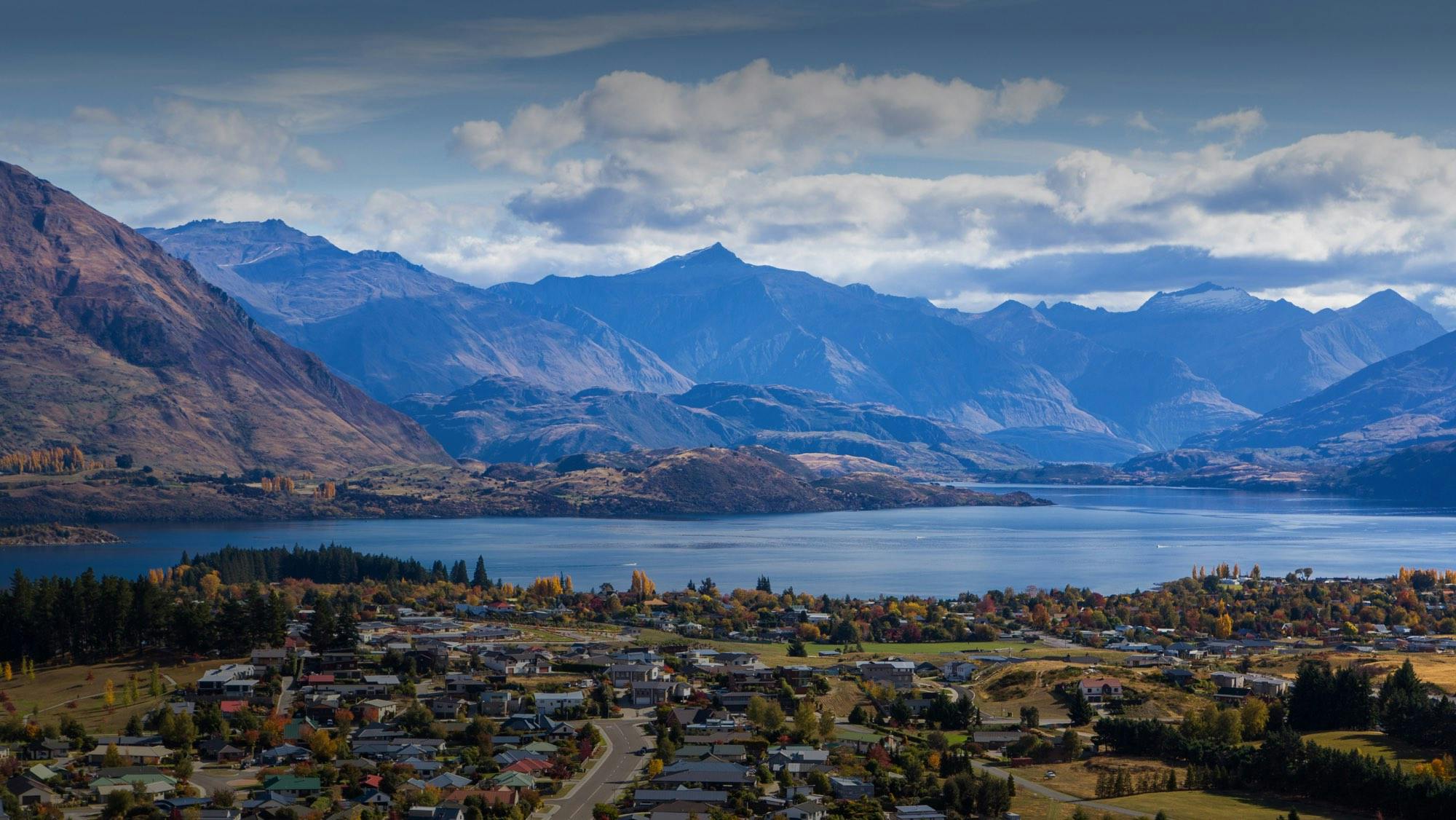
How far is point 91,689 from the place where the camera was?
63812 millimetres

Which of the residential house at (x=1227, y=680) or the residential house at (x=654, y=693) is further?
the residential house at (x=1227, y=680)

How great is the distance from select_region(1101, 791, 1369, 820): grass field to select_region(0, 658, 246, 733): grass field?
34256 millimetres

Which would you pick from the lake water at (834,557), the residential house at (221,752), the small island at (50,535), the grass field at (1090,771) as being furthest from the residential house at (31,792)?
the small island at (50,535)

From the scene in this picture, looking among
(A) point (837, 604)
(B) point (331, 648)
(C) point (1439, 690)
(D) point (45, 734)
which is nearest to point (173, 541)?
(A) point (837, 604)

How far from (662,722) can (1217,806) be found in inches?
796

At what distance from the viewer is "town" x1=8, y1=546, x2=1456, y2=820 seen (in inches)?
1935

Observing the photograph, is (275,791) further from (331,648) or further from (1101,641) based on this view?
(1101,641)

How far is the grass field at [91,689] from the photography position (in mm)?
59219

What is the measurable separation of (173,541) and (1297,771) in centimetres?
14581

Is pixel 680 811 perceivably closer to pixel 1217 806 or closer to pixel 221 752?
pixel 1217 806

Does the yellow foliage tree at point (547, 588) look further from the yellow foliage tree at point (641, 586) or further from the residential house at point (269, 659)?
the residential house at point (269, 659)

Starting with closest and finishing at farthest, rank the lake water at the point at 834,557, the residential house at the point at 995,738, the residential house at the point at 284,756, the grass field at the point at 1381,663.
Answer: the residential house at the point at 284,756, the residential house at the point at 995,738, the grass field at the point at 1381,663, the lake water at the point at 834,557

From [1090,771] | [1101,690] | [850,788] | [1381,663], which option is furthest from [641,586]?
[850,788]

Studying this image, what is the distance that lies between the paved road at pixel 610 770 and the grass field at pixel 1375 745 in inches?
924
